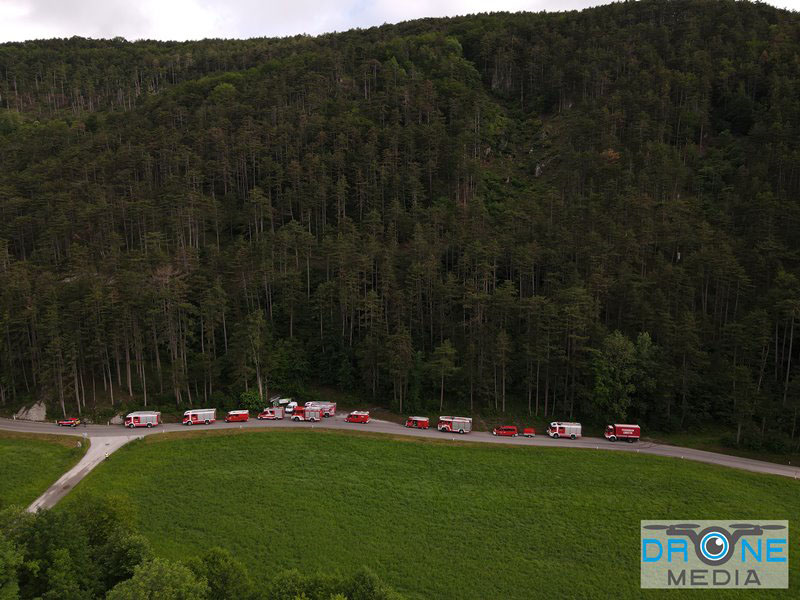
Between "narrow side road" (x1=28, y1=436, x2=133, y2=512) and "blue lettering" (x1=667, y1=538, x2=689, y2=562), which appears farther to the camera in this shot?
"narrow side road" (x1=28, y1=436, x2=133, y2=512)

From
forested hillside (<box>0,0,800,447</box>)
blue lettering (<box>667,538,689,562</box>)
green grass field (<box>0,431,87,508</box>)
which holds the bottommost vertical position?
blue lettering (<box>667,538,689,562</box>)

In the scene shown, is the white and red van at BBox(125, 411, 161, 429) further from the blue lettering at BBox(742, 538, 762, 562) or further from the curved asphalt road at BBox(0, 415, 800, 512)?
the blue lettering at BBox(742, 538, 762, 562)

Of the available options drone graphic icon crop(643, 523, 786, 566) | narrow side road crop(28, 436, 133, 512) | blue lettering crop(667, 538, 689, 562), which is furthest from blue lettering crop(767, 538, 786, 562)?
narrow side road crop(28, 436, 133, 512)

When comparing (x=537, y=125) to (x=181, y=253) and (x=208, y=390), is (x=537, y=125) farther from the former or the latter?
(x=208, y=390)

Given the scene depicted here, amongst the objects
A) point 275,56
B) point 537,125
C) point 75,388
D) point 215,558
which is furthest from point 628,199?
point 275,56

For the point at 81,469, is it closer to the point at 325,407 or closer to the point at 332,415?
the point at 325,407

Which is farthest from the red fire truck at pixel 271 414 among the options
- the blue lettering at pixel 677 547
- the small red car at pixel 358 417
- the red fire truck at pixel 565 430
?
the blue lettering at pixel 677 547
